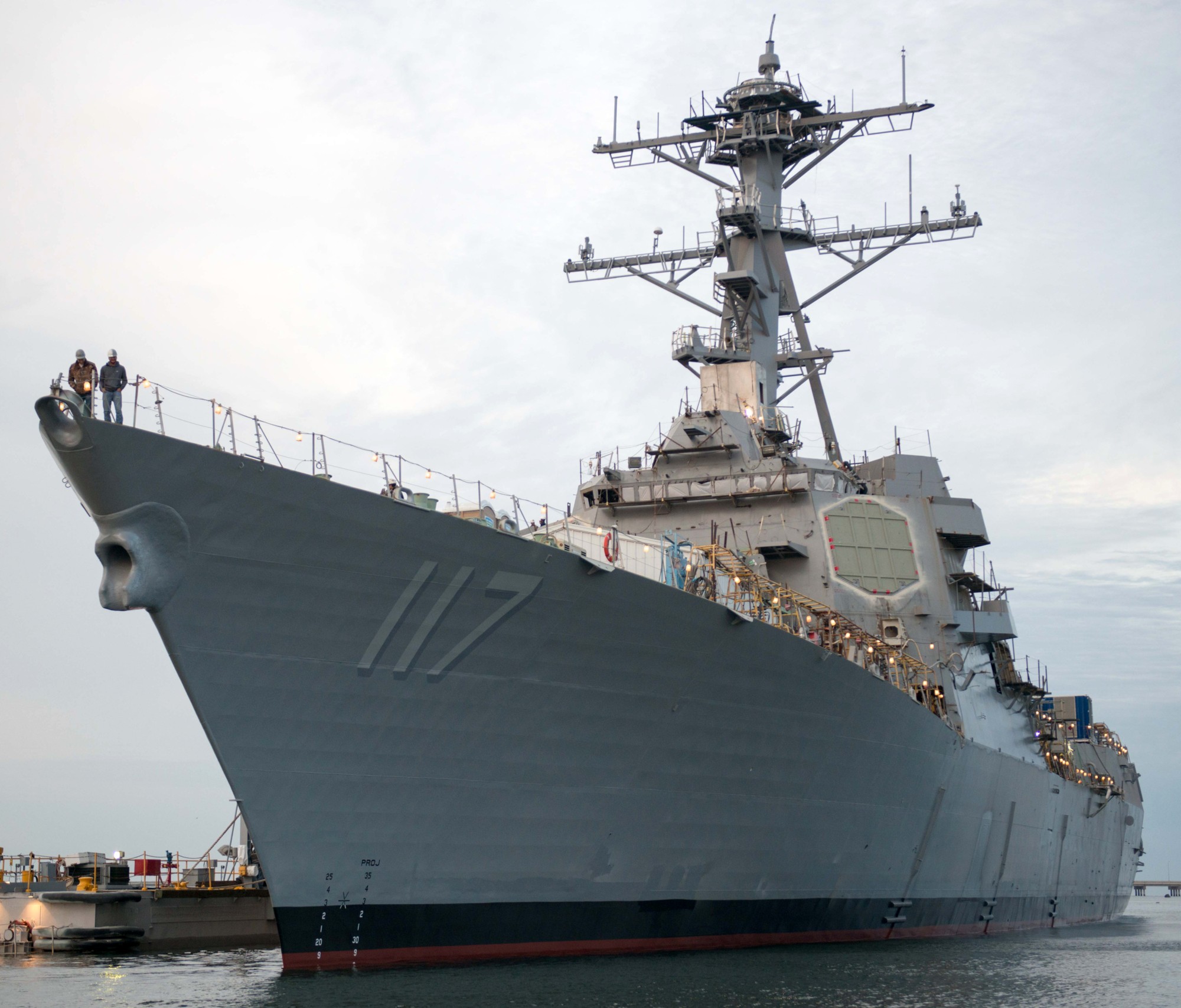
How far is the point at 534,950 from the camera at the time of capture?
14.9 meters

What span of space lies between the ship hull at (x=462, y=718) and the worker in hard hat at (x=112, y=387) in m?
0.43

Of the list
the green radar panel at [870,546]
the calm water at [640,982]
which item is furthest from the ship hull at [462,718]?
the green radar panel at [870,546]

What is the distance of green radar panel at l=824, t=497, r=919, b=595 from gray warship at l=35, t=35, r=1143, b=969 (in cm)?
6

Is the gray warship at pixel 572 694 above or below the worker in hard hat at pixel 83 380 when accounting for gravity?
below

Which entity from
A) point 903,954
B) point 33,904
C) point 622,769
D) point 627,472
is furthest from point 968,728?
point 33,904

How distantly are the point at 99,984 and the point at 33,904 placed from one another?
6.23 metres

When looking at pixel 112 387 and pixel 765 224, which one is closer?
pixel 112 387

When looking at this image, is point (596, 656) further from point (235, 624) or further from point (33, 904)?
point (33, 904)

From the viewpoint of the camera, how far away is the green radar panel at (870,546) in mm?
22172

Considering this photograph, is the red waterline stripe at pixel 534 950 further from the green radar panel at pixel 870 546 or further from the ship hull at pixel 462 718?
the green radar panel at pixel 870 546

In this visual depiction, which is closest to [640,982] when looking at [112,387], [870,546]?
[112,387]

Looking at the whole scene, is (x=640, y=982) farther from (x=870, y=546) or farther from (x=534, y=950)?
(x=870, y=546)

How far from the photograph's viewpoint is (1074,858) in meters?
32.2

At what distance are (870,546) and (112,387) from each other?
14445 mm
